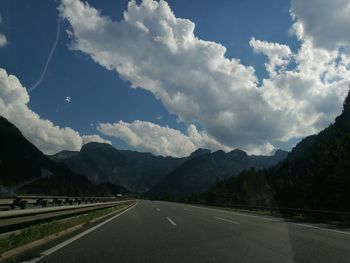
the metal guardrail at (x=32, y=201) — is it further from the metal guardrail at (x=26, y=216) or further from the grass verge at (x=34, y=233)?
the grass verge at (x=34, y=233)

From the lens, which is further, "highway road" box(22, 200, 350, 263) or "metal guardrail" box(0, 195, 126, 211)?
"metal guardrail" box(0, 195, 126, 211)

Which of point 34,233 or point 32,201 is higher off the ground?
point 32,201

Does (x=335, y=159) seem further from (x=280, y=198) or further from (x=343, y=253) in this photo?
(x=280, y=198)

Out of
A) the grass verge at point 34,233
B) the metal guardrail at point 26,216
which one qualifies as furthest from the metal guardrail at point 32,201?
the grass verge at point 34,233

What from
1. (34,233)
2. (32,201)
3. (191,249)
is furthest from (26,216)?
(32,201)

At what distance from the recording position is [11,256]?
28.6ft

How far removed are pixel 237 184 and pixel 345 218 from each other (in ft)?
415

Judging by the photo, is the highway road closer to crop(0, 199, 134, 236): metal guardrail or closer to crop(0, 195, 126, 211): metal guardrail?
crop(0, 199, 134, 236): metal guardrail

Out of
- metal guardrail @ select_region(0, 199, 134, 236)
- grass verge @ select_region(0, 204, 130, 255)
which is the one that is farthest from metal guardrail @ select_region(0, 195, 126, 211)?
grass verge @ select_region(0, 204, 130, 255)

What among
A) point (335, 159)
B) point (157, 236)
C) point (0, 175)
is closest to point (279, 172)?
point (335, 159)

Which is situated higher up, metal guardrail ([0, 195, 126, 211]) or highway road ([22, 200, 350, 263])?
metal guardrail ([0, 195, 126, 211])

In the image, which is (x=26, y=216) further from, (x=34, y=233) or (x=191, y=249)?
(x=191, y=249)

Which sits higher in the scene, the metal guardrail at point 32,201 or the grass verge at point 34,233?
the metal guardrail at point 32,201

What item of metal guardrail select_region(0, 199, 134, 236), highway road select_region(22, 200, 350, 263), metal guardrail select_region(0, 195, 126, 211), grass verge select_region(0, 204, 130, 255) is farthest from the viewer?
metal guardrail select_region(0, 195, 126, 211)
